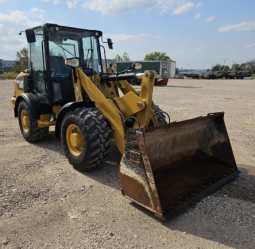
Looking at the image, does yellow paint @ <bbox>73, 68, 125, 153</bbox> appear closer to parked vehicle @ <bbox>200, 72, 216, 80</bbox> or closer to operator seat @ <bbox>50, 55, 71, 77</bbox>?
operator seat @ <bbox>50, 55, 71, 77</bbox>

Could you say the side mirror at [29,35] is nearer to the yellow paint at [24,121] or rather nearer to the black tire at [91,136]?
the black tire at [91,136]

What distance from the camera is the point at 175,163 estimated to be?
165 inches

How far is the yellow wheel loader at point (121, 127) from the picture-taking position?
10.9 ft

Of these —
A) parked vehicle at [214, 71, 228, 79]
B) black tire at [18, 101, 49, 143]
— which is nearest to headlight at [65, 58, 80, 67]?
black tire at [18, 101, 49, 143]

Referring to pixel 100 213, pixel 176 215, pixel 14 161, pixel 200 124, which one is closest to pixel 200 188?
pixel 176 215

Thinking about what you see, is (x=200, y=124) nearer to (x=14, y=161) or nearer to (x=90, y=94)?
(x=90, y=94)

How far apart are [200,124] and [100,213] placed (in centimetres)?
221

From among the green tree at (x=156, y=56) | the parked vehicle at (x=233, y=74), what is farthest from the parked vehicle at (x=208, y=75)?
the green tree at (x=156, y=56)

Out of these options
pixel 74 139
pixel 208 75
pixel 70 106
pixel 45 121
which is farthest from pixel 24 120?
pixel 208 75

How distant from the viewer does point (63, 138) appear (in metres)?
4.65

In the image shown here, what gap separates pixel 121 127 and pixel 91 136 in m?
0.49

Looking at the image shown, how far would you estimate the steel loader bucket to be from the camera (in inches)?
125

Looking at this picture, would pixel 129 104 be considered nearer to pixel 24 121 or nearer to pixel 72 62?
pixel 72 62

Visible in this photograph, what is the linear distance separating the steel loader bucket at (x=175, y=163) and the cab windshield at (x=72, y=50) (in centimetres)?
244
